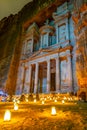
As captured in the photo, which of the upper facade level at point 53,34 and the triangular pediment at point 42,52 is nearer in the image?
the triangular pediment at point 42,52

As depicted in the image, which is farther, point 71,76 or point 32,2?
point 32,2

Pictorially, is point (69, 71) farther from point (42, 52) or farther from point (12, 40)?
point (12, 40)

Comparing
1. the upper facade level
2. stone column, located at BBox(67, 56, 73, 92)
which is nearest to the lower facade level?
stone column, located at BBox(67, 56, 73, 92)

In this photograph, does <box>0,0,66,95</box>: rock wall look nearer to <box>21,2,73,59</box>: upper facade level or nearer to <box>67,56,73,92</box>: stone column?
<box>21,2,73,59</box>: upper facade level

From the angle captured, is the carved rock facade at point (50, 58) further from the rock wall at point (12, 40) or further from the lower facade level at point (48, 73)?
the rock wall at point (12, 40)

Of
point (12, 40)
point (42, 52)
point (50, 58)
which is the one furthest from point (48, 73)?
point (12, 40)

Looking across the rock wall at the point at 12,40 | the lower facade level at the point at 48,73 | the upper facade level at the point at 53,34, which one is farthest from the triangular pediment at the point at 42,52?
the rock wall at the point at 12,40

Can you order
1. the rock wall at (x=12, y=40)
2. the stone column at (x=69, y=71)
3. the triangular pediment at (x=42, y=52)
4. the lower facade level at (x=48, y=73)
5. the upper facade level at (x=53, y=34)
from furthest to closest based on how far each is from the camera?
1. the rock wall at (x=12, y=40)
2. the upper facade level at (x=53, y=34)
3. the triangular pediment at (x=42, y=52)
4. the lower facade level at (x=48, y=73)
5. the stone column at (x=69, y=71)

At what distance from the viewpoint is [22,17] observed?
33906 millimetres

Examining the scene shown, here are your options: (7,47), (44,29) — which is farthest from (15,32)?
(44,29)

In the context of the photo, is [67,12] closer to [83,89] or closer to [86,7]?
[86,7]

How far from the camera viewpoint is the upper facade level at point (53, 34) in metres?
23.2

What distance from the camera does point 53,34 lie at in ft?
89.1

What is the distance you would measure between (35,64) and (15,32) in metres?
13.3
